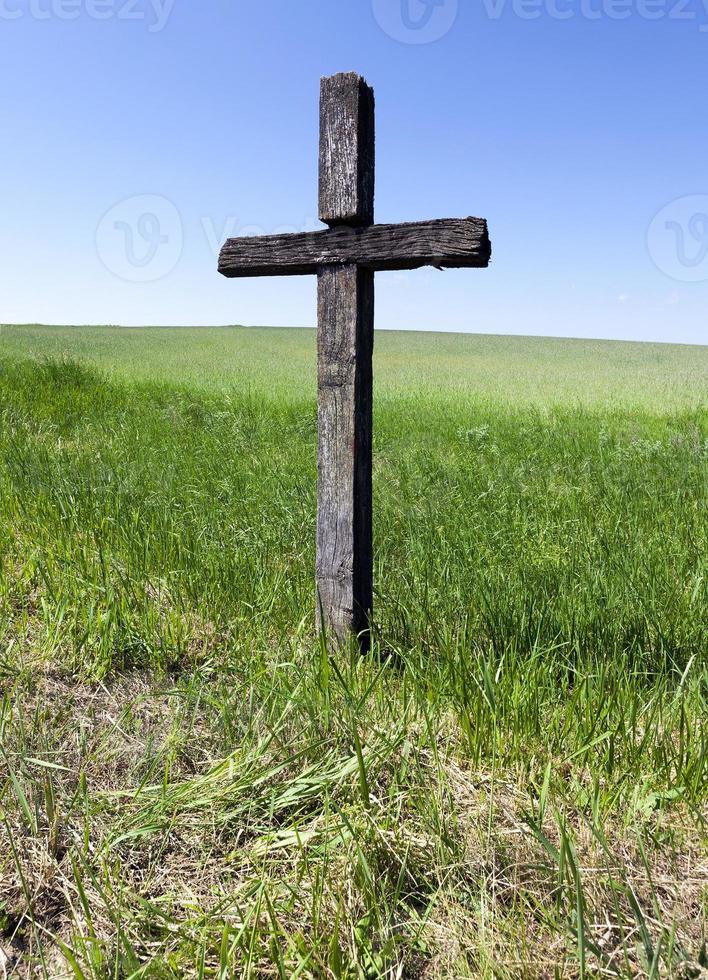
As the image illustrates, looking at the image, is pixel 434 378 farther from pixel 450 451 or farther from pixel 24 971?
pixel 24 971

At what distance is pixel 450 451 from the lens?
8273 millimetres

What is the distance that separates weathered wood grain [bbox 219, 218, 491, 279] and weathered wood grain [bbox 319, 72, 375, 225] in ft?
0.30

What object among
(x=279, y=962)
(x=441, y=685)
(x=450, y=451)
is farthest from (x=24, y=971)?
(x=450, y=451)

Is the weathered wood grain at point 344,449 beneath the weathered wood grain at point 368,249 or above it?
beneath

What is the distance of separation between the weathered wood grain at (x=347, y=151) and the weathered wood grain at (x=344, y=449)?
0.25m

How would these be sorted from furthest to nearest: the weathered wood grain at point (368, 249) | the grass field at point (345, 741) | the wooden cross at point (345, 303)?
the wooden cross at point (345, 303)
the weathered wood grain at point (368, 249)
the grass field at point (345, 741)

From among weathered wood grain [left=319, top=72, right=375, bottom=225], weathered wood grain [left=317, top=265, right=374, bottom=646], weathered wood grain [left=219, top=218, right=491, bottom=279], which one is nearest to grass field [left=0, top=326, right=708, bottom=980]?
weathered wood grain [left=317, top=265, right=374, bottom=646]

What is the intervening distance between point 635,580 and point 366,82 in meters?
2.92

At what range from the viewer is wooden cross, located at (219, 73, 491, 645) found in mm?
2947

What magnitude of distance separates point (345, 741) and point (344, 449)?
129 centimetres

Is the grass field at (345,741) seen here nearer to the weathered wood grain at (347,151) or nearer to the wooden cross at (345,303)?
the wooden cross at (345,303)

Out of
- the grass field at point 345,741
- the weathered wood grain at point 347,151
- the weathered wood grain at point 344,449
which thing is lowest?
the grass field at point 345,741

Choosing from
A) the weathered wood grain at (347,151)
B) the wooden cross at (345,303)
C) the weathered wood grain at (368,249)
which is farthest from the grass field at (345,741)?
the weathered wood grain at (347,151)

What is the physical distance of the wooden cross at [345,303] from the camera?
2.95m
